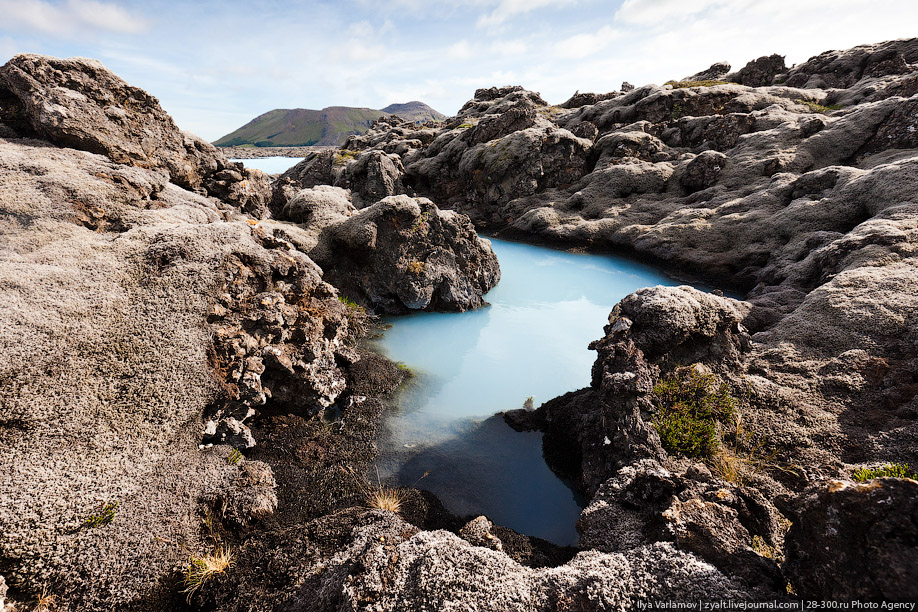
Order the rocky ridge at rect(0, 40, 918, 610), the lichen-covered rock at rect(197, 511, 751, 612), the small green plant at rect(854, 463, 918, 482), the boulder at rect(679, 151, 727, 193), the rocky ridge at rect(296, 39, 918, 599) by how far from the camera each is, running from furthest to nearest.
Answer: the boulder at rect(679, 151, 727, 193)
the small green plant at rect(854, 463, 918, 482)
the rocky ridge at rect(296, 39, 918, 599)
the rocky ridge at rect(0, 40, 918, 610)
the lichen-covered rock at rect(197, 511, 751, 612)

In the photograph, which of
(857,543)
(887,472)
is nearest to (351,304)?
(857,543)

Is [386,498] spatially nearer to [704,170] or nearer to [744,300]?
[744,300]

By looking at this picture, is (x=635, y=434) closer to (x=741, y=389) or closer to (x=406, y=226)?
(x=741, y=389)

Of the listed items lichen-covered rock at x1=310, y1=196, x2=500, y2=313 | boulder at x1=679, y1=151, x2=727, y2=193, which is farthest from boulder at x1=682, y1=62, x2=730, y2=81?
lichen-covered rock at x1=310, y1=196, x2=500, y2=313

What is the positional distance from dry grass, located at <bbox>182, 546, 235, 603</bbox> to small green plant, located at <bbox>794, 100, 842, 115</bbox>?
57.3 metres

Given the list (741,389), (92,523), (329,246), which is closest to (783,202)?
(741,389)

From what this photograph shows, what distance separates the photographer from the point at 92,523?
6.25 meters

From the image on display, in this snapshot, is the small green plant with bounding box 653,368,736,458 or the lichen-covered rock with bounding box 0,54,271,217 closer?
the small green plant with bounding box 653,368,736,458

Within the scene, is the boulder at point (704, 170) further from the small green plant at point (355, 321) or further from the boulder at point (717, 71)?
the boulder at point (717, 71)

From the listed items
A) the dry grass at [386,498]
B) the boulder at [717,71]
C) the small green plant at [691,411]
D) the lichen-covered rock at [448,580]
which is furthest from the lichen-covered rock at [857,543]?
the boulder at [717,71]

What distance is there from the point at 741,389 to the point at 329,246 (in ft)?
62.9

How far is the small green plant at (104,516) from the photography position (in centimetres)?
626

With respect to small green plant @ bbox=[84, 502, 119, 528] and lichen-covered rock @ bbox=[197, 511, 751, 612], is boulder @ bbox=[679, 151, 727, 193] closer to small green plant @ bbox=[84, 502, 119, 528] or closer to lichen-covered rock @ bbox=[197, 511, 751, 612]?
lichen-covered rock @ bbox=[197, 511, 751, 612]

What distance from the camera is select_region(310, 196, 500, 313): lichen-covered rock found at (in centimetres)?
1998
